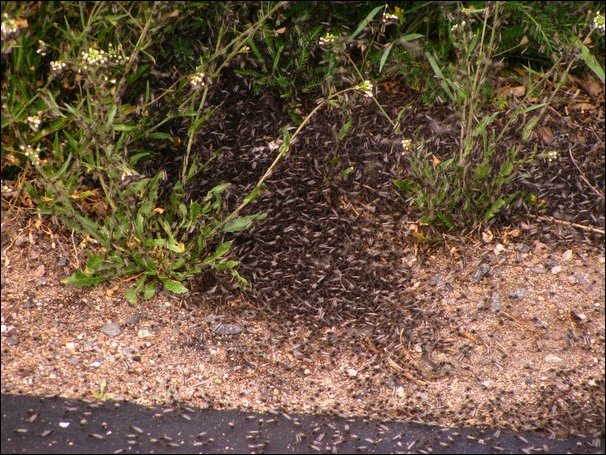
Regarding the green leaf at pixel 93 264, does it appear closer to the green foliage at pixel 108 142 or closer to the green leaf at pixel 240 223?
the green foliage at pixel 108 142

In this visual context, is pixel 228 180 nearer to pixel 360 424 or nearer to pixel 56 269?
pixel 56 269

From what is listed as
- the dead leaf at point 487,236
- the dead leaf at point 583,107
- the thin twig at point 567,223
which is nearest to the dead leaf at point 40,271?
the dead leaf at point 487,236

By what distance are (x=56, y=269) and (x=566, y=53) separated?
8.73ft

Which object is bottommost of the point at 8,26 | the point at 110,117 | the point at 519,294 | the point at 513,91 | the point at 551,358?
the point at 551,358

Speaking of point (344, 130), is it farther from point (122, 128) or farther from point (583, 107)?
point (583, 107)

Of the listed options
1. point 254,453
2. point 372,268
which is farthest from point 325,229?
point 254,453

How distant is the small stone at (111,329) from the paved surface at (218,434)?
15.7 inches

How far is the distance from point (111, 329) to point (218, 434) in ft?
2.49

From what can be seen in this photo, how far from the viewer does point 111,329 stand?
12.2ft

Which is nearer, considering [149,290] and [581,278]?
[149,290]

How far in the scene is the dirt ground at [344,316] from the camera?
3.53m

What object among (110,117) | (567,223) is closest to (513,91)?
(567,223)

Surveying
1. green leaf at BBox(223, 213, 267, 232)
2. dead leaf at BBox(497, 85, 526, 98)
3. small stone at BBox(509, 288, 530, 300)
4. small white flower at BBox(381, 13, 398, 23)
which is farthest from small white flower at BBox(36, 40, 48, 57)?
dead leaf at BBox(497, 85, 526, 98)

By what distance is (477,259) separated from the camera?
4.16m
